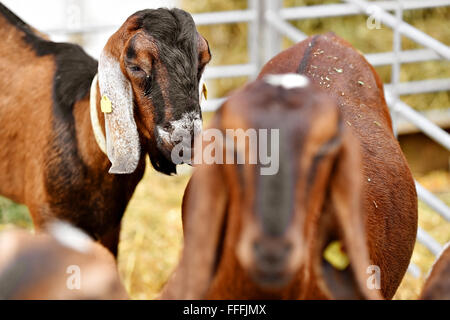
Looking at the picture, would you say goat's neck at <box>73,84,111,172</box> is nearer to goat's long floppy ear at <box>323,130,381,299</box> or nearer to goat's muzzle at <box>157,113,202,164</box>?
goat's muzzle at <box>157,113,202,164</box>

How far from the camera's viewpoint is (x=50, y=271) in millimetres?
1655

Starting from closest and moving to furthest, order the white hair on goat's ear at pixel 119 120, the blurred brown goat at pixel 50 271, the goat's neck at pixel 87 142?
the blurred brown goat at pixel 50 271 → the white hair on goat's ear at pixel 119 120 → the goat's neck at pixel 87 142

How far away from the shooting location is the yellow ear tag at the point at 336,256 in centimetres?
195

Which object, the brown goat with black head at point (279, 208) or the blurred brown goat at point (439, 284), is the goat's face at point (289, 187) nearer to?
the brown goat with black head at point (279, 208)

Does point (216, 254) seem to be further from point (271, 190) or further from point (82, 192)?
point (82, 192)

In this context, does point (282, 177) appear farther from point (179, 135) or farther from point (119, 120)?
point (119, 120)

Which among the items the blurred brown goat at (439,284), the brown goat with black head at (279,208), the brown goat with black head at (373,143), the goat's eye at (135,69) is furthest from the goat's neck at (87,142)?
the blurred brown goat at (439,284)

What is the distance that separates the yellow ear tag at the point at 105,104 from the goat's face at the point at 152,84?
0.02 metres

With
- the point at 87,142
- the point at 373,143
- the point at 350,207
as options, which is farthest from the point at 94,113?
the point at 350,207

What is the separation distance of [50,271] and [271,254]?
51cm

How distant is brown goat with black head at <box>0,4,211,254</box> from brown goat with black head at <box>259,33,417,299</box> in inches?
20.6

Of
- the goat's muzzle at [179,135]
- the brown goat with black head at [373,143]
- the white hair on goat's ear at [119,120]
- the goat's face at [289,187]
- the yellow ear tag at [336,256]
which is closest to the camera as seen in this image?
the goat's face at [289,187]

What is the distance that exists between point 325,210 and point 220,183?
292 millimetres
